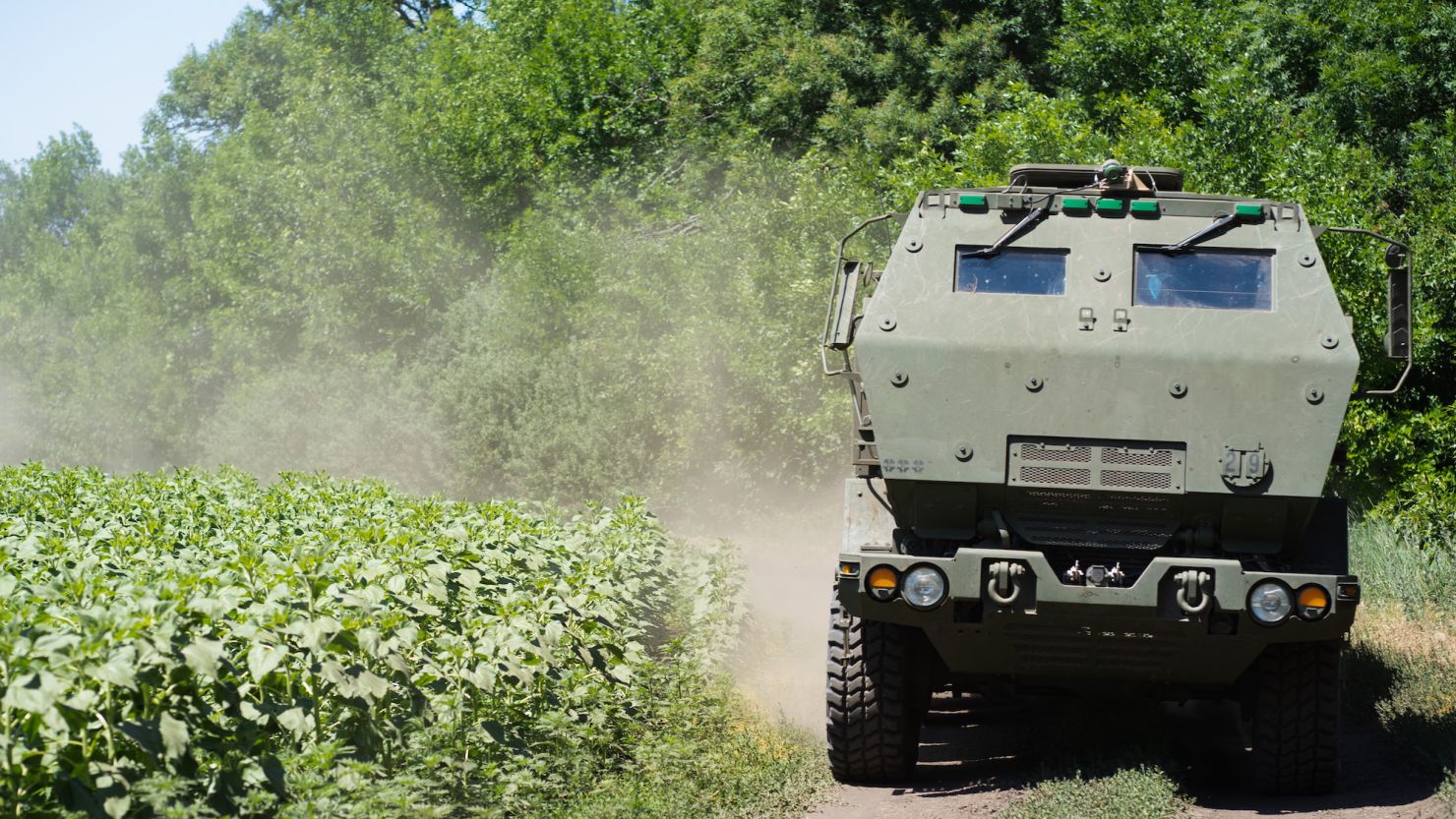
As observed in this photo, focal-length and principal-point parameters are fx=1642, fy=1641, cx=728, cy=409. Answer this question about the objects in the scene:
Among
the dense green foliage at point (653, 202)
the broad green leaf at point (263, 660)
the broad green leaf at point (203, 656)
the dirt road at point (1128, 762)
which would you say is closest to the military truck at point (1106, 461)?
the dirt road at point (1128, 762)

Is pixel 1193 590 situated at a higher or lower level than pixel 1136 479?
lower

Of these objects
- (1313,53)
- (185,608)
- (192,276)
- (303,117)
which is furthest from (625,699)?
(192,276)

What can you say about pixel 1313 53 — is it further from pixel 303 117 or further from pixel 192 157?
pixel 192 157

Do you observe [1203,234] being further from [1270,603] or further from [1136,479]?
[1270,603]

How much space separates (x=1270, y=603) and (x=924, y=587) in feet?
4.96

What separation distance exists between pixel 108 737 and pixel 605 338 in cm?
2046

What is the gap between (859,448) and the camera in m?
8.40

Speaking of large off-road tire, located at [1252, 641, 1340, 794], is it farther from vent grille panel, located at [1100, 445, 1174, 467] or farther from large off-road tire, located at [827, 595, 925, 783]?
large off-road tire, located at [827, 595, 925, 783]

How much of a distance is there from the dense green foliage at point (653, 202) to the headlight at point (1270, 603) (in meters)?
9.20

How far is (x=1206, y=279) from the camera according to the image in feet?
25.8

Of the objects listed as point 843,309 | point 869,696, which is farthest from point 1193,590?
point 843,309

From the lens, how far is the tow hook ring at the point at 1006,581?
7316mm

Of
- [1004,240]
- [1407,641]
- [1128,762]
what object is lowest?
[1407,641]

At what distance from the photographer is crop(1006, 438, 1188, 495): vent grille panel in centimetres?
743
